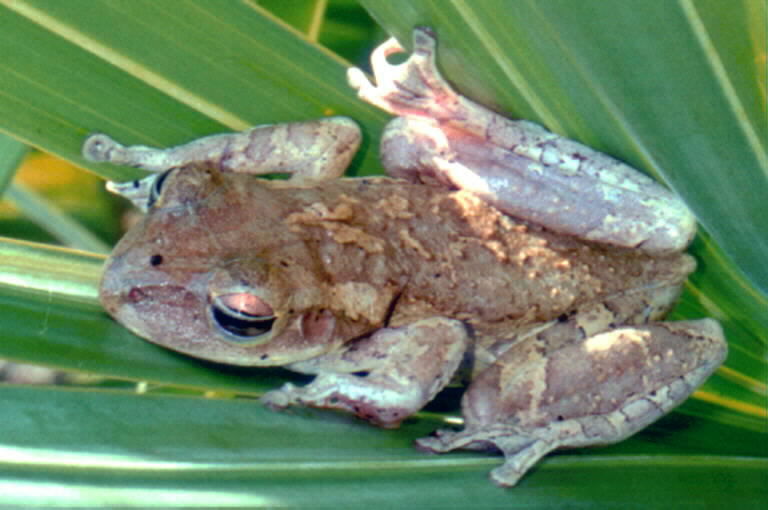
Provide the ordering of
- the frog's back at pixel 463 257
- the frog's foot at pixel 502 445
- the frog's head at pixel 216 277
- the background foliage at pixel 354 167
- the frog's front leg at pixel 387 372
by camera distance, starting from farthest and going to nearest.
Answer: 1. the frog's back at pixel 463 257
2. the frog's front leg at pixel 387 372
3. the frog's head at pixel 216 277
4. the frog's foot at pixel 502 445
5. the background foliage at pixel 354 167

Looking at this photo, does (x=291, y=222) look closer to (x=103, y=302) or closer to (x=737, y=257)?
(x=103, y=302)

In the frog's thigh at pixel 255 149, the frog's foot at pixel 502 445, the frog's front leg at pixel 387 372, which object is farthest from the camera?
the frog's thigh at pixel 255 149

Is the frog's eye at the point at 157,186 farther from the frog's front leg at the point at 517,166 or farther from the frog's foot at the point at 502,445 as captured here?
the frog's foot at the point at 502,445

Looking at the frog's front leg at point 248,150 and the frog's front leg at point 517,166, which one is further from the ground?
the frog's front leg at point 517,166

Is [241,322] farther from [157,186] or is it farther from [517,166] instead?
[517,166]

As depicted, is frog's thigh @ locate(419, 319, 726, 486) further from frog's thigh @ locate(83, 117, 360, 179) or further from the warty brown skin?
frog's thigh @ locate(83, 117, 360, 179)

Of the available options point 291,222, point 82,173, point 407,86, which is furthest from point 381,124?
point 82,173

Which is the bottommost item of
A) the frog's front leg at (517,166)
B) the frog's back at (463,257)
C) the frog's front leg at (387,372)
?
the frog's front leg at (387,372)

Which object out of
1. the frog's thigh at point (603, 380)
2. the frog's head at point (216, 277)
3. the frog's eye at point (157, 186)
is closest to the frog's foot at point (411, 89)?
the frog's head at point (216, 277)
